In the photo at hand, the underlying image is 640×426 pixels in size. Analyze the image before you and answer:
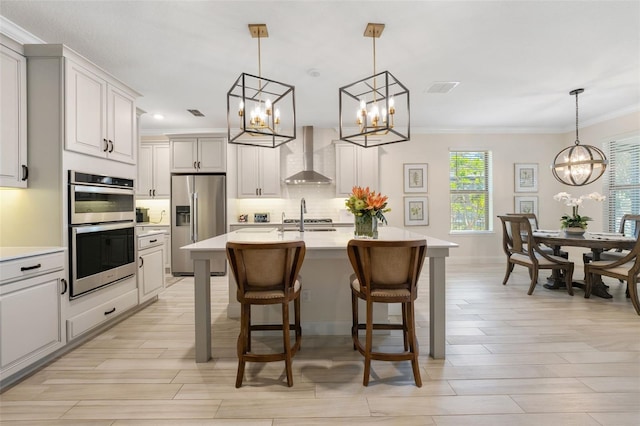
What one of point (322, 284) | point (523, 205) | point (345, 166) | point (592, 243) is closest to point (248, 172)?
point (345, 166)

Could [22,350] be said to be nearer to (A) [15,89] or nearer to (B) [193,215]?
(A) [15,89]

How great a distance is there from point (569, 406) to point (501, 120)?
5.09 m

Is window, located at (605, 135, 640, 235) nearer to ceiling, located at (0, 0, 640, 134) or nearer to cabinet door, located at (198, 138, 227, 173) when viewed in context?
ceiling, located at (0, 0, 640, 134)

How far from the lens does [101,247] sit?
9.59 ft

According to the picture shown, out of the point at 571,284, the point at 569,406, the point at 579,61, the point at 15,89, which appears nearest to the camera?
the point at 569,406

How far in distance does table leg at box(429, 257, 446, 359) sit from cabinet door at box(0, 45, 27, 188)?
10.5ft

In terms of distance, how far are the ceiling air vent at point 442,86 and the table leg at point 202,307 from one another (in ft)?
11.3

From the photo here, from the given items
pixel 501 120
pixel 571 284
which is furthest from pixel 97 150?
pixel 501 120

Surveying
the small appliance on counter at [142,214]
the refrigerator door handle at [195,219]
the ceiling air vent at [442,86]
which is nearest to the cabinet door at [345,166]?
the ceiling air vent at [442,86]

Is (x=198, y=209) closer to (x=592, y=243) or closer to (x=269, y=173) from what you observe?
(x=269, y=173)

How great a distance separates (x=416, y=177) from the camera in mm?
6207

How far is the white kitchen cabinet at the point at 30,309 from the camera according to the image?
6.56ft

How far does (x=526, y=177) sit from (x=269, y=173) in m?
5.04

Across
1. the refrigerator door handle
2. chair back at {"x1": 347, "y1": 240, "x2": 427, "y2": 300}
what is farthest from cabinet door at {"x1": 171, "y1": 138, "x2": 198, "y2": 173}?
chair back at {"x1": 347, "y1": 240, "x2": 427, "y2": 300}
